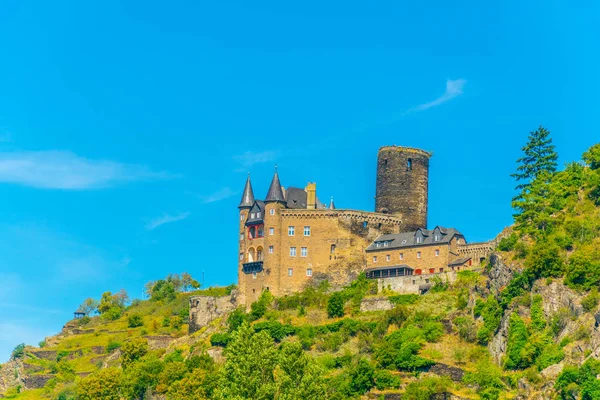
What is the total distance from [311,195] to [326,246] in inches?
245

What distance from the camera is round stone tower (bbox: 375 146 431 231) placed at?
111312 millimetres

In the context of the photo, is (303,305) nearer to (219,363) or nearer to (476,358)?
(219,363)

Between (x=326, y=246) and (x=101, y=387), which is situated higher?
(x=326, y=246)

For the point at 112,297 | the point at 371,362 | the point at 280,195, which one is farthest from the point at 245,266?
the point at 112,297

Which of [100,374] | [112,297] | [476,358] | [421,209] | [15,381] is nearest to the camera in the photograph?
[476,358]

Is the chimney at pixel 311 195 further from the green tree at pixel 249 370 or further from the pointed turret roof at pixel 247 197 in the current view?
the green tree at pixel 249 370

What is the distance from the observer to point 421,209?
11200 cm

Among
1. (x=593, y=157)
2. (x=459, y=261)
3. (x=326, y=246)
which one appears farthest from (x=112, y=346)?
(x=593, y=157)

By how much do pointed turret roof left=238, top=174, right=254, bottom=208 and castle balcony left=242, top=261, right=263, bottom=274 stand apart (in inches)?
255

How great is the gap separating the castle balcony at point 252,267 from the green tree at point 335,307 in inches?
346

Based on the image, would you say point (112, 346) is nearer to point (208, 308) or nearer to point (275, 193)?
point (208, 308)

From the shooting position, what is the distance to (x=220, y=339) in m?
101

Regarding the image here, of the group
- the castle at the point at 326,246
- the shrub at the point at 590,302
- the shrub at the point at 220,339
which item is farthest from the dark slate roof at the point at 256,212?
the shrub at the point at 590,302

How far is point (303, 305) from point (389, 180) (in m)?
17.2
